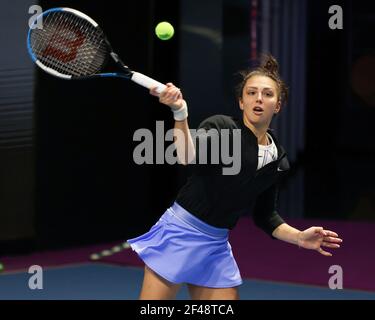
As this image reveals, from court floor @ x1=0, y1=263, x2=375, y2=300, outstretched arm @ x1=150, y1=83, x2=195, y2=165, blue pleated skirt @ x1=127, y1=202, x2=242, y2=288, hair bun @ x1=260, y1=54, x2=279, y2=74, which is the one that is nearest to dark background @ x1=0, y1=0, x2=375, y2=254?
court floor @ x1=0, y1=263, x2=375, y2=300

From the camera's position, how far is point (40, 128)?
742cm

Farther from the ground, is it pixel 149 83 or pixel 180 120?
pixel 149 83

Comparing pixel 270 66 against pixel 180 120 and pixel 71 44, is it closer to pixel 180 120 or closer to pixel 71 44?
pixel 180 120

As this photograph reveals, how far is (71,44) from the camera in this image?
161 inches

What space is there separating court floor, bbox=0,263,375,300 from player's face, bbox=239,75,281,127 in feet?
7.92

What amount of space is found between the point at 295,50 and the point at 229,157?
1226 centimetres

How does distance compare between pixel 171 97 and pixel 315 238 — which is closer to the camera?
pixel 171 97

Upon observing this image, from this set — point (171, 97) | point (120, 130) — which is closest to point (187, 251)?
point (171, 97)

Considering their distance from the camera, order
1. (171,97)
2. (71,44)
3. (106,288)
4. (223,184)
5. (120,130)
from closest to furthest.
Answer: (171,97) → (223,184) → (71,44) → (106,288) → (120,130)

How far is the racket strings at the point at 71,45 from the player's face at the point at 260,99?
755 millimetres

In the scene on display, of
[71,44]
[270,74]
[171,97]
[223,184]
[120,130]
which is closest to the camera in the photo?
[171,97]

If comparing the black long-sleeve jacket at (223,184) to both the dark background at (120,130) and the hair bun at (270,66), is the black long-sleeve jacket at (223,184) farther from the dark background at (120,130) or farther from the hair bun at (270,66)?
the dark background at (120,130)

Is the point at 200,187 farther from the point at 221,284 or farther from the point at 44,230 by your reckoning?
the point at 44,230
